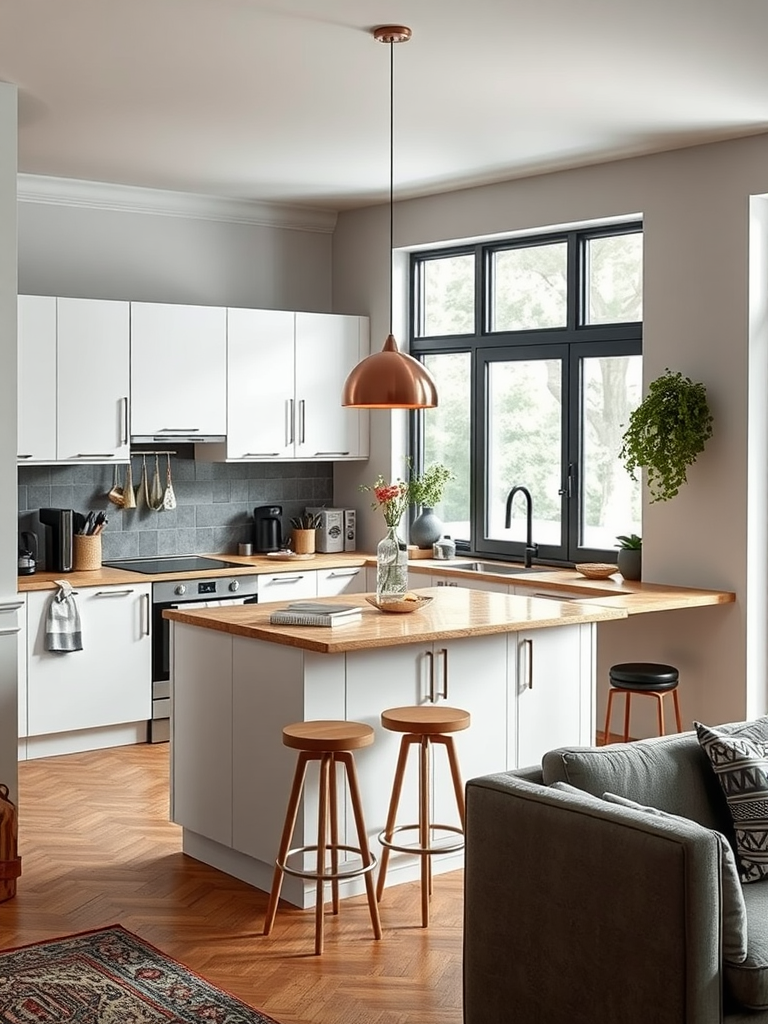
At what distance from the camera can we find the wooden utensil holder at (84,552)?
695 centimetres

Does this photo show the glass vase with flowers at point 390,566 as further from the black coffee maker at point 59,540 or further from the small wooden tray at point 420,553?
the small wooden tray at point 420,553

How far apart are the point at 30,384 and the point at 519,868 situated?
Answer: 4.30 m

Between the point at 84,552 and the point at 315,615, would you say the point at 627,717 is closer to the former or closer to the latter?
the point at 315,615

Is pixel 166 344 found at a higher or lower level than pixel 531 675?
higher

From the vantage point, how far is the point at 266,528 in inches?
307

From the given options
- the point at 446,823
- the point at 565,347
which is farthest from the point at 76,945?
the point at 565,347

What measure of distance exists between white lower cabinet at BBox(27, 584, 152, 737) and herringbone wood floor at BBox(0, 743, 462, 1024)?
2.77ft

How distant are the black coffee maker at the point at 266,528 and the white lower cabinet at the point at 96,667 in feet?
3.90

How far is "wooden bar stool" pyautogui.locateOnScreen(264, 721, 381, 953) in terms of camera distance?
Result: 4.12 m

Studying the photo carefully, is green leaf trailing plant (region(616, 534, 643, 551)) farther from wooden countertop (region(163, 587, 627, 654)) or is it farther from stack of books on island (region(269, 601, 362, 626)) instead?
stack of books on island (region(269, 601, 362, 626))

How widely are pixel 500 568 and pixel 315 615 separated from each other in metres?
2.73

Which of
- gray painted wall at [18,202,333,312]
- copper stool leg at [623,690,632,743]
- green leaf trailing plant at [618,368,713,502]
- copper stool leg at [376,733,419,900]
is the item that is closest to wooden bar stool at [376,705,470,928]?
copper stool leg at [376,733,419,900]

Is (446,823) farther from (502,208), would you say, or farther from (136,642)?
(502,208)

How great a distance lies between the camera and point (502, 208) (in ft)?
23.4
